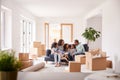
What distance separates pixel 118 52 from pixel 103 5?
111 inches

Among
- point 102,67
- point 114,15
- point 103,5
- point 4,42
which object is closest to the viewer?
point 102,67

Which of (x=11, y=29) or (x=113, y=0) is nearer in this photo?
(x=113, y=0)

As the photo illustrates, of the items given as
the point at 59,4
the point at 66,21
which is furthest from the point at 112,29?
the point at 66,21

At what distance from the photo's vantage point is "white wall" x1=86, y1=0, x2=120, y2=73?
6.73m

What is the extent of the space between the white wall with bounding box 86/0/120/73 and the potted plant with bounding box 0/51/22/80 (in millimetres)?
5204

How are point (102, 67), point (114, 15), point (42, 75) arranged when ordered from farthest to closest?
point (114, 15)
point (102, 67)
point (42, 75)

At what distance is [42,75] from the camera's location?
1593mm

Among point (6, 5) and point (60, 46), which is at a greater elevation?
point (6, 5)

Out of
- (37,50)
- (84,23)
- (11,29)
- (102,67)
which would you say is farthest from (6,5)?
(84,23)

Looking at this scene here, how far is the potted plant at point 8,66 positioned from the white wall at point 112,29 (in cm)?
520

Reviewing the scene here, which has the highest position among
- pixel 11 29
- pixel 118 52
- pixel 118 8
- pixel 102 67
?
pixel 118 8

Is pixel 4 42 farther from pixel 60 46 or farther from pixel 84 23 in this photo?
pixel 84 23

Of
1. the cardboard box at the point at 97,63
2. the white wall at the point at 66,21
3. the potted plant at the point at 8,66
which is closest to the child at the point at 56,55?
the cardboard box at the point at 97,63

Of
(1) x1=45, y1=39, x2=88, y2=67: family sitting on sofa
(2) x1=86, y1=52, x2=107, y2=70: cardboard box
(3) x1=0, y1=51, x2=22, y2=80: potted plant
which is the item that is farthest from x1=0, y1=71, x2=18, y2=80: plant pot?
(1) x1=45, y1=39, x2=88, y2=67: family sitting on sofa
